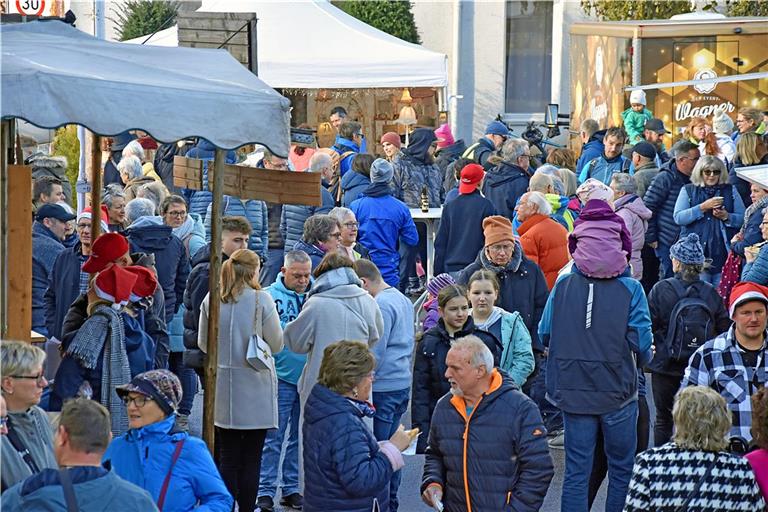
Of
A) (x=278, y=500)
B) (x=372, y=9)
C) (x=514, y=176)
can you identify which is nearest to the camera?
(x=278, y=500)

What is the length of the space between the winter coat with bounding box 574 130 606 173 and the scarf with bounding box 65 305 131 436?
10.3 m

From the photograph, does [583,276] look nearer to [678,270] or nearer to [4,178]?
[678,270]

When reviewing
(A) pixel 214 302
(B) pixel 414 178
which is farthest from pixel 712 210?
(A) pixel 214 302

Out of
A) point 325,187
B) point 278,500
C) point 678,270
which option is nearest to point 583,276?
point 678,270

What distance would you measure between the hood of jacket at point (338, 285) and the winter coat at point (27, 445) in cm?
273

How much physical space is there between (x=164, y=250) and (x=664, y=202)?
576 cm

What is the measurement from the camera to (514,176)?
13844 mm

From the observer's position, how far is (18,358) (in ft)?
17.7

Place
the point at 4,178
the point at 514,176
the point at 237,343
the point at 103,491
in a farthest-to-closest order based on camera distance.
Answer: the point at 514,176 < the point at 237,343 < the point at 4,178 < the point at 103,491

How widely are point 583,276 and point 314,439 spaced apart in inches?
97.7

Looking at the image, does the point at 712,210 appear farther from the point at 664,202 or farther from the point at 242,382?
the point at 242,382

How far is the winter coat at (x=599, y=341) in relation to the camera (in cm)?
789

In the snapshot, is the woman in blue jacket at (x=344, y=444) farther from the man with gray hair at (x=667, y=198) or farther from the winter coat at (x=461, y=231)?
the man with gray hair at (x=667, y=198)

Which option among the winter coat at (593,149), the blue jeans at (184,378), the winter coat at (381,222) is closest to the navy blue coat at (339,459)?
the blue jeans at (184,378)
